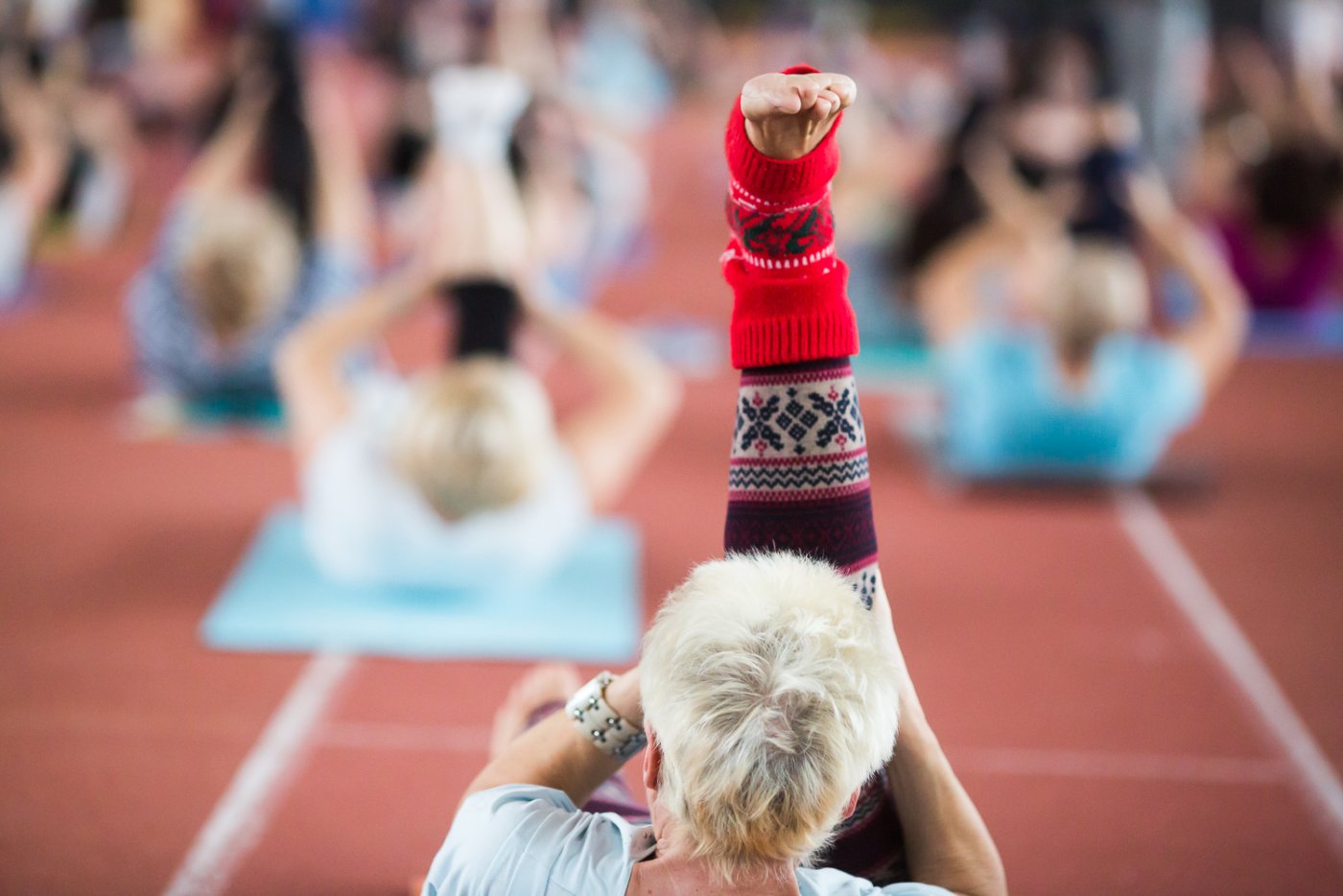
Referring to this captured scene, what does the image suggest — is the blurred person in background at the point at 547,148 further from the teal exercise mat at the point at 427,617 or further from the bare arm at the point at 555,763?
the bare arm at the point at 555,763

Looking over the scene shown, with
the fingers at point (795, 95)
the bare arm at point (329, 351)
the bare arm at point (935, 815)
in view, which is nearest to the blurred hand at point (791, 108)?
the fingers at point (795, 95)

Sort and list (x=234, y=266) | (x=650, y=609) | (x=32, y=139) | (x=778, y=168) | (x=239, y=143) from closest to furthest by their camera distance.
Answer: (x=778, y=168) → (x=650, y=609) → (x=234, y=266) → (x=239, y=143) → (x=32, y=139)

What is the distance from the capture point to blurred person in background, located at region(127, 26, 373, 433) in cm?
421

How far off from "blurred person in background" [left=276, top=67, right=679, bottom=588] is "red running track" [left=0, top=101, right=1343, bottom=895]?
296 millimetres

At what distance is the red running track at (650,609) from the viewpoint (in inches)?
105

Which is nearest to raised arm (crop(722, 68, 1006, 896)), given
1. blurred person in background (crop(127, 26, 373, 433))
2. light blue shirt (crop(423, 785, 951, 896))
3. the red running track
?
light blue shirt (crop(423, 785, 951, 896))

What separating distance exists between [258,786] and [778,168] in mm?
1873

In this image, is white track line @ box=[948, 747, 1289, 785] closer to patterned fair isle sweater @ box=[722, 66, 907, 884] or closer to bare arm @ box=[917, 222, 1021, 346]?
patterned fair isle sweater @ box=[722, 66, 907, 884]

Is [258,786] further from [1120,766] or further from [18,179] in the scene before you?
[18,179]

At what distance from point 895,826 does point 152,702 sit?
6.50ft

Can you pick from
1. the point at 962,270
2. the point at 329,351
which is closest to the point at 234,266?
the point at 329,351

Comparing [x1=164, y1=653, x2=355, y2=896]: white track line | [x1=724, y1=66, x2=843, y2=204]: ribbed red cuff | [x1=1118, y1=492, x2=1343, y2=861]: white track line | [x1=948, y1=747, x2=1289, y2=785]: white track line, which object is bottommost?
[x1=1118, y1=492, x2=1343, y2=861]: white track line

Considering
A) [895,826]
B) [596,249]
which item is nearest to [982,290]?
[596,249]

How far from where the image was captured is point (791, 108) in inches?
56.3
